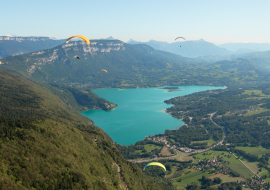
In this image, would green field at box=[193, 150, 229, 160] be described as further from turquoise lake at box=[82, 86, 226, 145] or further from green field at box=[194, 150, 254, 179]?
turquoise lake at box=[82, 86, 226, 145]

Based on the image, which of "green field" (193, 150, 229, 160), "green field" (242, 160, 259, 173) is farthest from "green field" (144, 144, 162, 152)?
"green field" (242, 160, 259, 173)

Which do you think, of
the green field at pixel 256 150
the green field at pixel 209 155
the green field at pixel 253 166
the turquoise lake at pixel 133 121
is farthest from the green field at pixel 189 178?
the turquoise lake at pixel 133 121

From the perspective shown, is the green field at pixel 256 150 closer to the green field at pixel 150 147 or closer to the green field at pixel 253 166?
the green field at pixel 253 166

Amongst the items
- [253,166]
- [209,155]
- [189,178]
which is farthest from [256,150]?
[189,178]

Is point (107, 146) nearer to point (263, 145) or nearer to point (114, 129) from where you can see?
point (114, 129)

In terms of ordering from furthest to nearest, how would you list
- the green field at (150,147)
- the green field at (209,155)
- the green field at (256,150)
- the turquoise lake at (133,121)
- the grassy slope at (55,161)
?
the turquoise lake at (133,121), the green field at (150,147), the green field at (256,150), the green field at (209,155), the grassy slope at (55,161)

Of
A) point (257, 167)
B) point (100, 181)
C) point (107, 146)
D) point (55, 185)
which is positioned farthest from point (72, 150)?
point (257, 167)

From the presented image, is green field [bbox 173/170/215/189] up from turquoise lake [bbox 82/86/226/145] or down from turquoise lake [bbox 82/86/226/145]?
down

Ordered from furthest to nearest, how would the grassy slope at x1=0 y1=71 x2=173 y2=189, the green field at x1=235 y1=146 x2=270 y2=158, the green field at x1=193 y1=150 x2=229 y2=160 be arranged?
the green field at x1=235 y1=146 x2=270 y2=158 < the green field at x1=193 y1=150 x2=229 y2=160 < the grassy slope at x1=0 y1=71 x2=173 y2=189

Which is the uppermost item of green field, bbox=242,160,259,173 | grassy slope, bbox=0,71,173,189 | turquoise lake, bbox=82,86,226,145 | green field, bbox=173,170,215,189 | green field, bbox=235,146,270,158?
grassy slope, bbox=0,71,173,189

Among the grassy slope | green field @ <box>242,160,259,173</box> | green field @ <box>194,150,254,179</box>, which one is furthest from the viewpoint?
green field @ <box>242,160,259,173</box>

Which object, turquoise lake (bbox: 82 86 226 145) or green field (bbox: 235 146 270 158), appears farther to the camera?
turquoise lake (bbox: 82 86 226 145)
